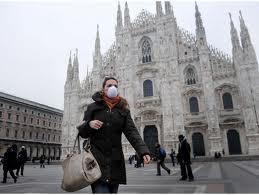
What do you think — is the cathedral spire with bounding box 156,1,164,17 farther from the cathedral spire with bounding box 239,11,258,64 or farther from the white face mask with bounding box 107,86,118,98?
the white face mask with bounding box 107,86,118,98

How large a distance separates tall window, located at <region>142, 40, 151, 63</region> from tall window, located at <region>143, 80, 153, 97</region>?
3195mm

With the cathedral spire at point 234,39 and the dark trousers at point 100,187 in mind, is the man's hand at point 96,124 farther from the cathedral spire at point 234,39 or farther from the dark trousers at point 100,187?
the cathedral spire at point 234,39

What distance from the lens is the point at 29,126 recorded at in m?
44.6

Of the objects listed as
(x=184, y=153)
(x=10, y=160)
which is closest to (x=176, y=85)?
(x=184, y=153)

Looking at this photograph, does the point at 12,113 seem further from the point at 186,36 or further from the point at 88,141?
the point at 88,141

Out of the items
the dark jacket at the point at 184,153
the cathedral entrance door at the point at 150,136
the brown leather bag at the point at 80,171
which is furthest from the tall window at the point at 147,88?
the brown leather bag at the point at 80,171

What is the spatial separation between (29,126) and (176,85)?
29482 mm

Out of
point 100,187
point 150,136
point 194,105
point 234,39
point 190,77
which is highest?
point 234,39

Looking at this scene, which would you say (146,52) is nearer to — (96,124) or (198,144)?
(198,144)

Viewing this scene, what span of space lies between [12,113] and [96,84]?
17666mm

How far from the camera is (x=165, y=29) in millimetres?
32156

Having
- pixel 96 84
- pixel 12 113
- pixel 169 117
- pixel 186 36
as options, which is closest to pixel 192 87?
pixel 169 117

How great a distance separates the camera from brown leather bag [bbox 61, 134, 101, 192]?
97.4 inches

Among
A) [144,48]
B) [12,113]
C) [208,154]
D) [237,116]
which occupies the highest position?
[144,48]
